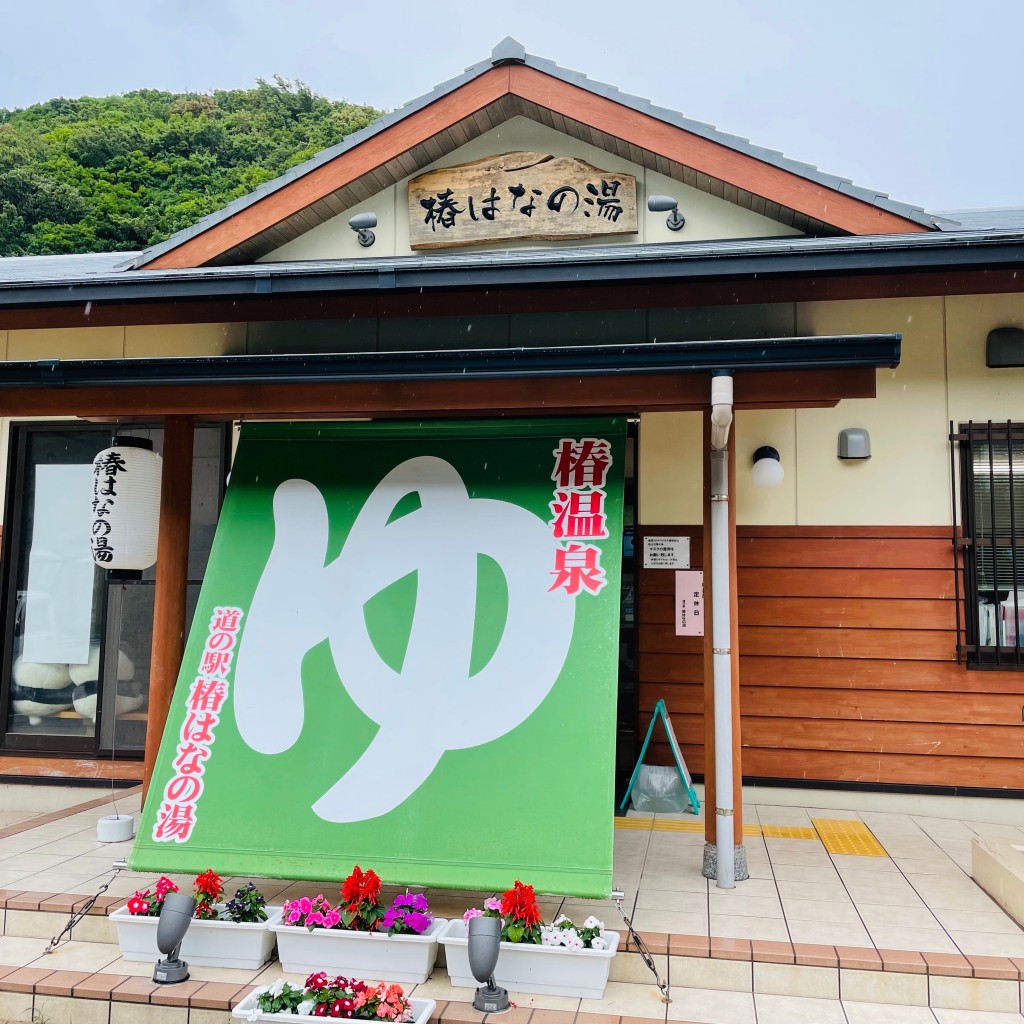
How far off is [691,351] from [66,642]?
5.51m

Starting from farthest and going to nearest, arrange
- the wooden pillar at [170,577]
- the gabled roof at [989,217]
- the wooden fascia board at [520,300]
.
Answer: the gabled roof at [989,217] < the wooden pillar at [170,577] < the wooden fascia board at [520,300]

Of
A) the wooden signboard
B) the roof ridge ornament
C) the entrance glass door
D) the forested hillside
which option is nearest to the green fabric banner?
the wooden signboard

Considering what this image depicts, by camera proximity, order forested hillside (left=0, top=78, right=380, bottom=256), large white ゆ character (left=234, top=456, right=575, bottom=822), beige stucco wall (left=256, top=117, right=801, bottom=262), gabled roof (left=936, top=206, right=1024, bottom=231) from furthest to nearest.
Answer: forested hillside (left=0, top=78, right=380, bottom=256) → beige stucco wall (left=256, top=117, right=801, bottom=262) → gabled roof (left=936, top=206, right=1024, bottom=231) → large white ゆ character (left=234, top=456, right=575, bottom=822)

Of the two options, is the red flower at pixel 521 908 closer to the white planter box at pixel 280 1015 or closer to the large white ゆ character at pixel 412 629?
the white planter box at pixel 280 1015

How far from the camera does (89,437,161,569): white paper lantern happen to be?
5.58 meters

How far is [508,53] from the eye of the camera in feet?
19.4

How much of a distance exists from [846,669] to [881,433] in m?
1.66

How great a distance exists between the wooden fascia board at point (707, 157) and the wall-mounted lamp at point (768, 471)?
1.52 meters

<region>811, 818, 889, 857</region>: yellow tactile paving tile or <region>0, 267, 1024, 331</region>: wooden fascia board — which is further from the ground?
<region>0, 267, 1024, 331</region>: wooden fascia board

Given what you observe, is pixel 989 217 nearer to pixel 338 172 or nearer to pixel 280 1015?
pixel 338 172

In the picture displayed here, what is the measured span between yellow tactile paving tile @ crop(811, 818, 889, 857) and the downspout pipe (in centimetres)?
110

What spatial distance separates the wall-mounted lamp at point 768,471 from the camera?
19.8 feet

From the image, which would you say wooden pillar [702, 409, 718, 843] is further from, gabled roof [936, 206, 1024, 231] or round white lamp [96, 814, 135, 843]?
round white lamp [96, 814, 135, 843]

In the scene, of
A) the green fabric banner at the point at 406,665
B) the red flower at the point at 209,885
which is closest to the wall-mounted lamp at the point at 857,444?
the green fabric banner at the point at 406,665
